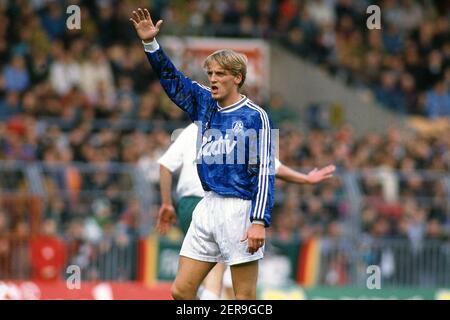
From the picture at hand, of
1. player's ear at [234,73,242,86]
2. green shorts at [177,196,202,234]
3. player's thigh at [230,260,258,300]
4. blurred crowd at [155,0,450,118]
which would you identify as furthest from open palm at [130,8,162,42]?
blurred crowd at [155,0,450,118]

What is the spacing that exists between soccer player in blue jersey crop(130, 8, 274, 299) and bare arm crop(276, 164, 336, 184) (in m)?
1.74

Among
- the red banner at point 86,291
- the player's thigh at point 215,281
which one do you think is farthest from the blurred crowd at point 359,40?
the player's thigh at point 215,281

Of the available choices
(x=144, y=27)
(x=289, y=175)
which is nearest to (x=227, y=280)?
(x=289, y=175)

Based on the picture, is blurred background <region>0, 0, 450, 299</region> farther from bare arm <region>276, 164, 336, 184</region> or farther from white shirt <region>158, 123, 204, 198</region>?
bare arm <region>276, 164, 336, 184</region>

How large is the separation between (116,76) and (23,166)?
5.00 m

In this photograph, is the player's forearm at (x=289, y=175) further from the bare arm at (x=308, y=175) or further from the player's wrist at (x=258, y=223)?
the player's wrist at (x=258, y=223)

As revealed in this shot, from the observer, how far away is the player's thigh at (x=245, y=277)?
9.63m

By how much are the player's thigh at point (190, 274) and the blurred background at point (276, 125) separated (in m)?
5.17

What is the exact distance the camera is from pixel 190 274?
32.1ft

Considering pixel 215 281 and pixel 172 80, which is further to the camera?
pixel 215 281

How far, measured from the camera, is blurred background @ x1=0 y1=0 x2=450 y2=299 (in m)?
18.2

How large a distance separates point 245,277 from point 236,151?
0.94m

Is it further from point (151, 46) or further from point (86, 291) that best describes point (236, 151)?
point (86, 291)
